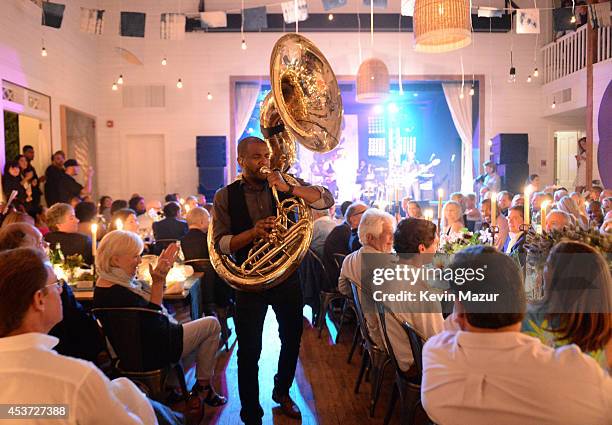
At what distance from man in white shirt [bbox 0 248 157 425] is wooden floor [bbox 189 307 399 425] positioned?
1797 mm

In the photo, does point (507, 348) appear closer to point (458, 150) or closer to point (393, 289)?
point (393, 289)

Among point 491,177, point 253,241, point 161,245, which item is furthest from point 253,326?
point 491,177

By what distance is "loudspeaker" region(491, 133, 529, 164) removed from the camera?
1127 cm

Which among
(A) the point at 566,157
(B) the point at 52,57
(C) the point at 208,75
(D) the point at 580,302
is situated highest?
(C) the point at 208,75

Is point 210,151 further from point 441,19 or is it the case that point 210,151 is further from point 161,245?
point 441,19

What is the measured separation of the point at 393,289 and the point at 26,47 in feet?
25.8

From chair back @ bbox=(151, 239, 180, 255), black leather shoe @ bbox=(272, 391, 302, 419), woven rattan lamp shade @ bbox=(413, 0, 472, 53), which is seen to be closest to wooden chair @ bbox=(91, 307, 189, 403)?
black leather shoe @ bbox=(272, 391, 302, 419)

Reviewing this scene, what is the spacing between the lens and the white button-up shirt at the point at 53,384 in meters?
1.20

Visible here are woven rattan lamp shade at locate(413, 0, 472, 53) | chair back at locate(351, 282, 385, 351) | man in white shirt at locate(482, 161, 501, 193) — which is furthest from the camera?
man in white shirt at locate(482, 161, 501, 193)

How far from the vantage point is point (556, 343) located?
5.21 ft

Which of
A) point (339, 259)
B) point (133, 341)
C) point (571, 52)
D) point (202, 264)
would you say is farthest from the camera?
point (571, 52)

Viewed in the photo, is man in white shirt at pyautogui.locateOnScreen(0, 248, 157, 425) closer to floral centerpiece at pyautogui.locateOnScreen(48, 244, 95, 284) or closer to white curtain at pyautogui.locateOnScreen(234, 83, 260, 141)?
floral centerpiece at pyautogui.locateOnScreen(48, 244, 95, 284)

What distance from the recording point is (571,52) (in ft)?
34.6

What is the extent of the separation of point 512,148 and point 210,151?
644cm
